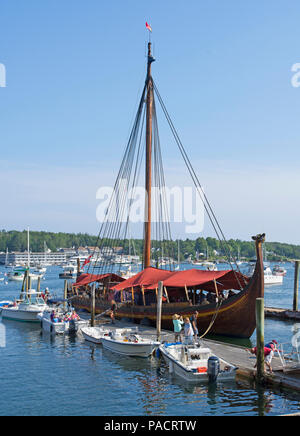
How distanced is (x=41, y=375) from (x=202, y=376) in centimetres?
835

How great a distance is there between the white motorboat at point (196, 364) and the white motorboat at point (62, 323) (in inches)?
466

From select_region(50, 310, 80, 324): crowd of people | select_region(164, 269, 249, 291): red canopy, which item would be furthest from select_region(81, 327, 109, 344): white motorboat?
select_region(164, 269, 249, 291): red canopy

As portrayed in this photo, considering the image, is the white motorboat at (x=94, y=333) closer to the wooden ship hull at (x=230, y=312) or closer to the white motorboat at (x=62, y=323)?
the white motorboat at (x=62, y=323)

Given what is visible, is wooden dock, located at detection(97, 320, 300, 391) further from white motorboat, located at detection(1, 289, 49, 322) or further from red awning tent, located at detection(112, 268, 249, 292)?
white motorboat, located at detection(1, 289, 49, 322)

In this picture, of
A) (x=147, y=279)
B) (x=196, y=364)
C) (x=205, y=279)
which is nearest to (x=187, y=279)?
(x=205, y=279)

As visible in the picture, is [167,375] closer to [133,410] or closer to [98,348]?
[133,410]

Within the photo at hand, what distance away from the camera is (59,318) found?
35719mm

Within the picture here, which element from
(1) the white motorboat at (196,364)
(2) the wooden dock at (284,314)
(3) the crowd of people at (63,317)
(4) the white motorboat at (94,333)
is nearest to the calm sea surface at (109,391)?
(1) the white motorboat at (196,364)

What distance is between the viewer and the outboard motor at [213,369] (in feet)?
68.1

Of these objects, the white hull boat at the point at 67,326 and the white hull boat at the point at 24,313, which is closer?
the white hull boat at the point at 67,326

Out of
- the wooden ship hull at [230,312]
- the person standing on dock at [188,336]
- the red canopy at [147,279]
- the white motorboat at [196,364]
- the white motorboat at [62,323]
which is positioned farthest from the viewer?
the white motorboat at [62,323]

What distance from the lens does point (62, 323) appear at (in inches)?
Answer: 1363

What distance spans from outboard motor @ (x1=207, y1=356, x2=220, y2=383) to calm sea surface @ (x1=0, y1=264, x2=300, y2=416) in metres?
0.46
